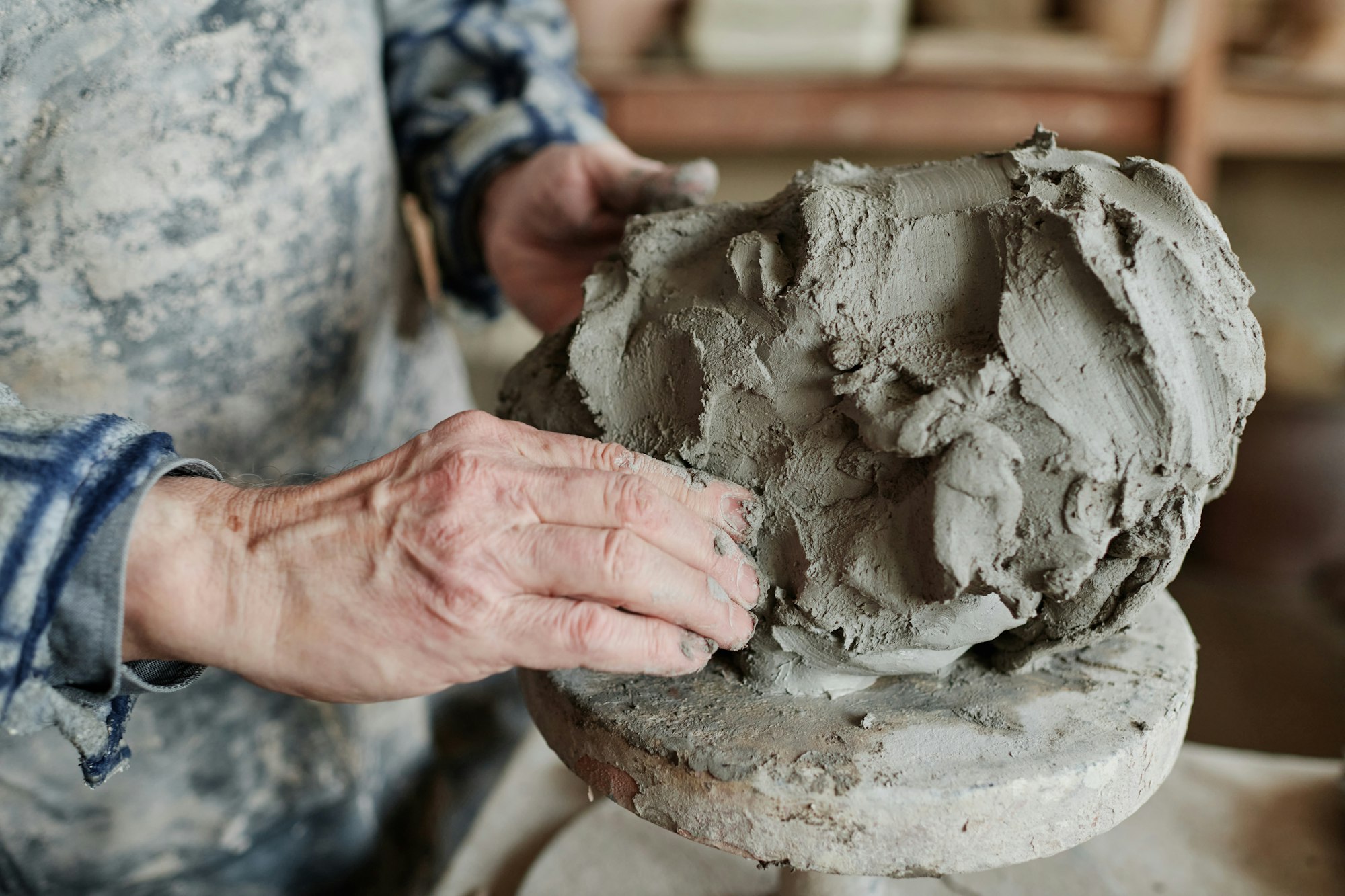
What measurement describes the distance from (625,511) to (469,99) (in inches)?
40.6

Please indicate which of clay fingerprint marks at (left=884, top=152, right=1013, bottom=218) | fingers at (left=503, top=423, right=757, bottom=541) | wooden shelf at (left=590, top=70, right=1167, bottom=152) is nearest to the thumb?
clay fingerprint marks at (left=884, top=152, right=1013, bottom=218)

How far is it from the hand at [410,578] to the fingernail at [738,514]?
11 centimetres

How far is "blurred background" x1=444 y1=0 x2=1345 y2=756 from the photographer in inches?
110

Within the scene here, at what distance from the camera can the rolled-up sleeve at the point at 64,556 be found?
2.53 ft

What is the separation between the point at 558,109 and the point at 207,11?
1.80 feet

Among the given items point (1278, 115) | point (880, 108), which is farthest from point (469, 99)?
point (1278, 115)

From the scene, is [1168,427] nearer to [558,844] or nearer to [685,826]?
[685,826]

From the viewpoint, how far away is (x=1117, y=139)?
2.85 metres

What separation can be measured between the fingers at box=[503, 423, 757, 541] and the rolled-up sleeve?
31cm

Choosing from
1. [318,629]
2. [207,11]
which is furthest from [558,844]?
[207,11]

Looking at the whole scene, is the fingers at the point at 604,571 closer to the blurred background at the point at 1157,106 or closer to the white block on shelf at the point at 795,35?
the blurred background at the point at 1157,106

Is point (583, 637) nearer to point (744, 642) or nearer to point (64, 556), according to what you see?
point (744, 642)

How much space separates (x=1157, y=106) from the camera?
9.21ft

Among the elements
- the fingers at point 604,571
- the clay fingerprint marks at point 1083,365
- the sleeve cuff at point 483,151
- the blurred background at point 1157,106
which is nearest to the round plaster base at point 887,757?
the fingers at point 604,571
